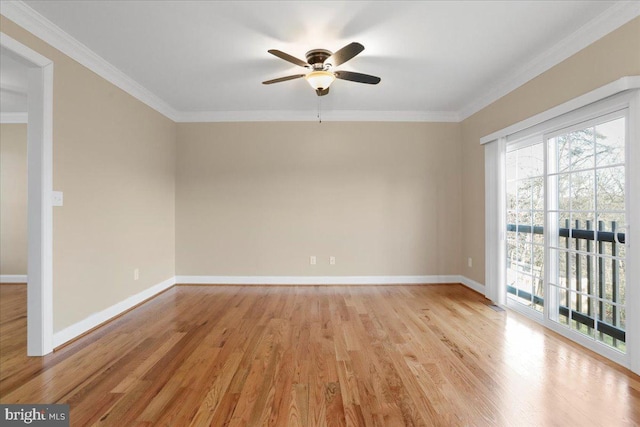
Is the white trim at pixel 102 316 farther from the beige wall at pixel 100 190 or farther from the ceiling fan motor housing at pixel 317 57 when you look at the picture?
the ceiling fan motor housing at pixel 317 57

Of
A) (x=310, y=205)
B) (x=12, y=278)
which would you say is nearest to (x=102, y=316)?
(x=310, y=205)

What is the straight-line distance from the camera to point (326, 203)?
468 cm

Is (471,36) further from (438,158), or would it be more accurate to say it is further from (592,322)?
(592,322)

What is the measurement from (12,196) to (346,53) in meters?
5.57

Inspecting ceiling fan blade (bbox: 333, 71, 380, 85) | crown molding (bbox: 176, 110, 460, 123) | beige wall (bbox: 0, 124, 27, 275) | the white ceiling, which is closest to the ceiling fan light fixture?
ceiling fan blade (bbox: 333, 71, 380, 85)

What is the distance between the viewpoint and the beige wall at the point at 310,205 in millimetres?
4676

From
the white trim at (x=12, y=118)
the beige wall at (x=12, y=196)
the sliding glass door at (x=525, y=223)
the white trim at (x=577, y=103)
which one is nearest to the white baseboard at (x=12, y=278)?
the beige wall at (x=12, y=196)

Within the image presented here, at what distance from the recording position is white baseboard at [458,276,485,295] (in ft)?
13.4

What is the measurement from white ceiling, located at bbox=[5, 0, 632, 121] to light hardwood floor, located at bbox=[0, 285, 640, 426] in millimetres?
2622

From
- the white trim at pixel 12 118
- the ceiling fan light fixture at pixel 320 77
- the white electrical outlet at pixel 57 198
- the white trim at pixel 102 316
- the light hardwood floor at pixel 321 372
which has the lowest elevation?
A: the light hardwood floor at pixel 321 372

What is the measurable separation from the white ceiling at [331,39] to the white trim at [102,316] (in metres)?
2.53

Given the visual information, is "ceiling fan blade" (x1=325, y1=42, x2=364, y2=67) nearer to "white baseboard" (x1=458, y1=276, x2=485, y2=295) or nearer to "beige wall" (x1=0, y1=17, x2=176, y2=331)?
"beige wall" (x1=0, y1=17, x2=176, y2=331)

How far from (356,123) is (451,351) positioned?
3370 millimetres

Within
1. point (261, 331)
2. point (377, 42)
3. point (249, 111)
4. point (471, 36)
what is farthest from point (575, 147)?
point (249, 111)
